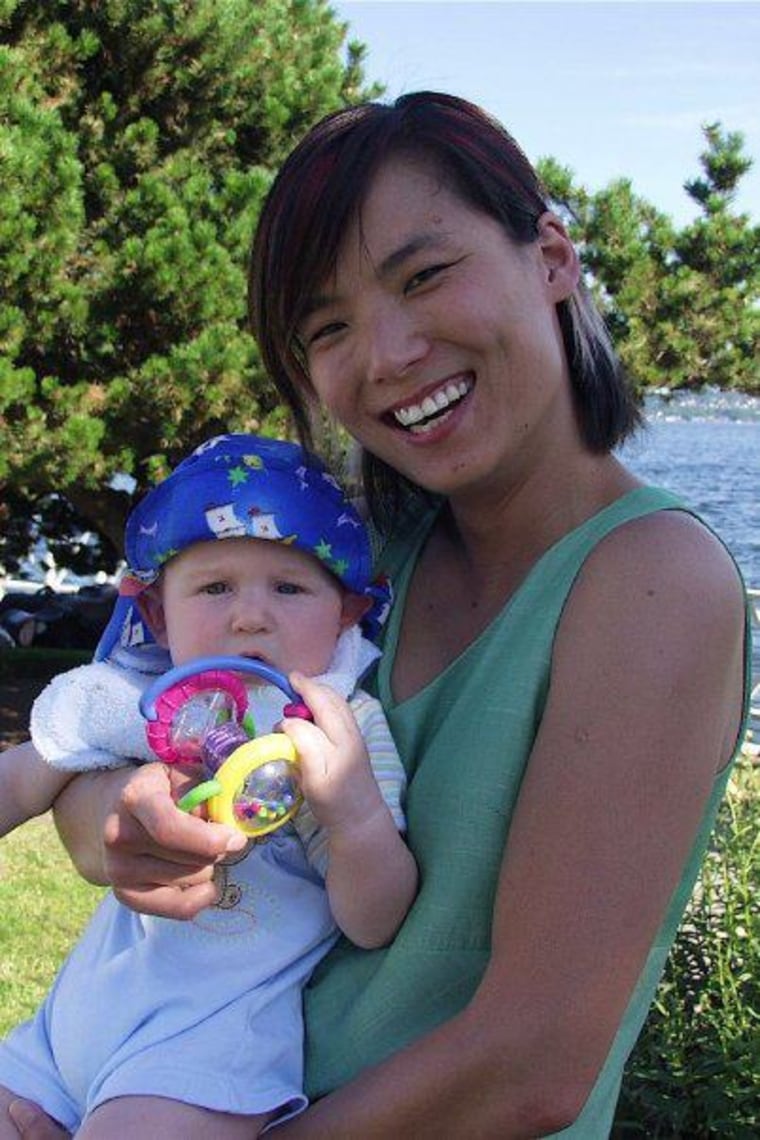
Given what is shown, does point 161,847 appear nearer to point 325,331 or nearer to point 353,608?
point 353,608

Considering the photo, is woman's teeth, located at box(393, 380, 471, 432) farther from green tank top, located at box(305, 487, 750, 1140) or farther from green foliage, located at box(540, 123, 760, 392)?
green foliage, located at box(540, 123, 760, 392)

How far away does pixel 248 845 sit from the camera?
1762mm

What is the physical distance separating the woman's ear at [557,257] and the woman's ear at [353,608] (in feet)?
1.74

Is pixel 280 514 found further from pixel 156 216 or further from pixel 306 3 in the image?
pixel 306 3

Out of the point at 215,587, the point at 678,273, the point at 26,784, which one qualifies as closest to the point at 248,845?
the point at 215,587

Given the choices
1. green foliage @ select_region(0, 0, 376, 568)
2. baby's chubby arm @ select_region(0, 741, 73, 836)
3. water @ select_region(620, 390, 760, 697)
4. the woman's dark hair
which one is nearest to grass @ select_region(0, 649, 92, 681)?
green foliage @ select_region(0, 0, 376, 568)

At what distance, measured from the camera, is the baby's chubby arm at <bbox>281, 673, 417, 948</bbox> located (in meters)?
1.64

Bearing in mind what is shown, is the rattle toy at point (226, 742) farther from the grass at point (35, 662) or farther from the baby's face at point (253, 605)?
the grass at point (35, 662)

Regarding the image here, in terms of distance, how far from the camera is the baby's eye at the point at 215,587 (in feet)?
6.53

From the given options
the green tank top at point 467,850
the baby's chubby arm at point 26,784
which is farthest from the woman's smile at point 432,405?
the baby's chubby arm at point 26,784

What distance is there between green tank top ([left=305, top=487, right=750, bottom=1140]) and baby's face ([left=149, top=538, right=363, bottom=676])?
268mm

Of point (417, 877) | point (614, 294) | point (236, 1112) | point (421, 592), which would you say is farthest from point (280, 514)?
point (614, 294)

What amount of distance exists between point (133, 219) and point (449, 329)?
7.21 metres

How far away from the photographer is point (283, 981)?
5.86ft
